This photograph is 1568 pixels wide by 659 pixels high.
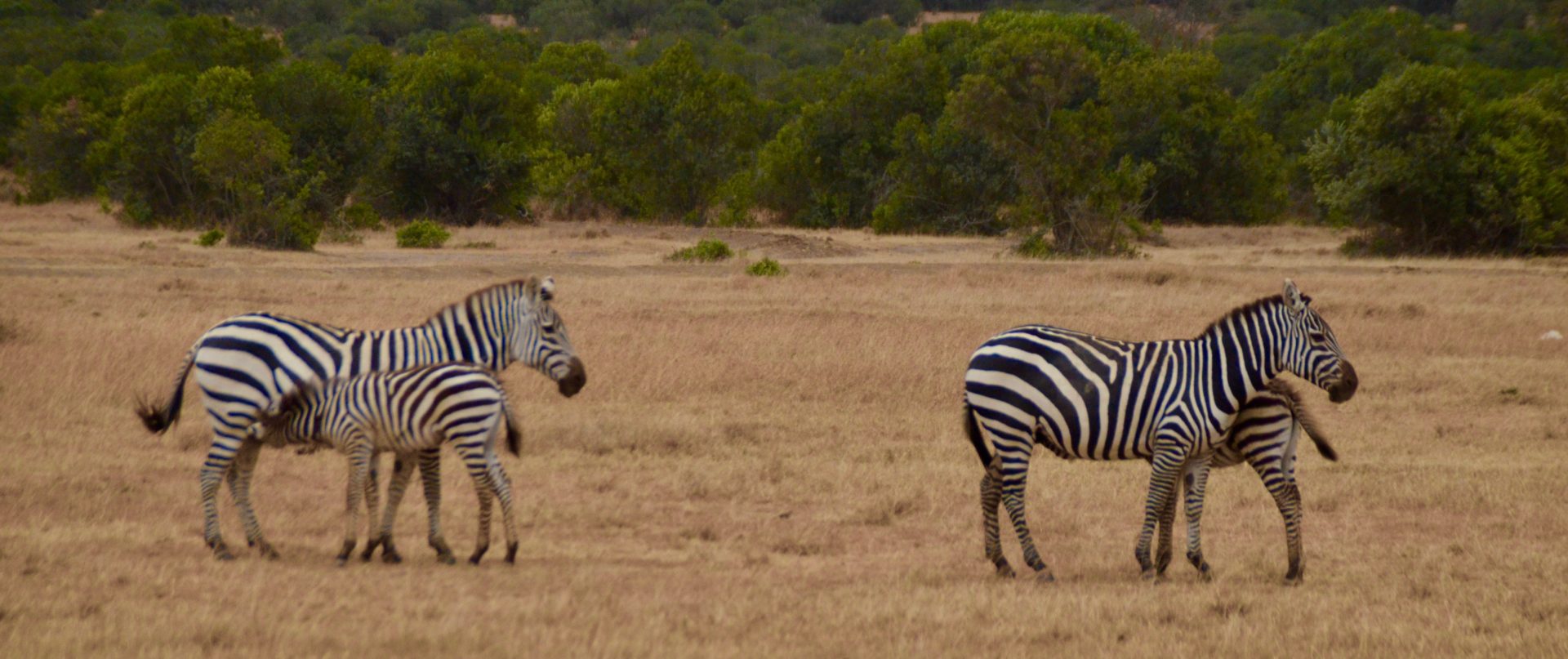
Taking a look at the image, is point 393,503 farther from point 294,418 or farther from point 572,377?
point 572,377

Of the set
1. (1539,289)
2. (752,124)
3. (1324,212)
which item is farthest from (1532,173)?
(752,124)

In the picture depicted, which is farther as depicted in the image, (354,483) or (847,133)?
(847,133)

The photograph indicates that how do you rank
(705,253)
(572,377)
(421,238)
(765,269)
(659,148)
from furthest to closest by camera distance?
(659,148) < (421,238) < (705,253) < (765,269) < (572,377)

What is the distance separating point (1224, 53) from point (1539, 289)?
171 feet

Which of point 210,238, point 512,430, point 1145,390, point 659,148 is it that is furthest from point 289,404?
point 659,148

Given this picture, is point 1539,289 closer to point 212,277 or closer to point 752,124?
point 212,277

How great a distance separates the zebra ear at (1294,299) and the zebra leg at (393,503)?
4.91 metres

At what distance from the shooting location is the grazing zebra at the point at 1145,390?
25.7 ft

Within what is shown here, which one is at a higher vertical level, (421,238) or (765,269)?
(765,269)

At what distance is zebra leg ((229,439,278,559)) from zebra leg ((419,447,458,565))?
0.90 m

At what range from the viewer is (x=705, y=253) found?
28594 millimetres

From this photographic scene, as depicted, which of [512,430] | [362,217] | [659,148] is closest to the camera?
[512,430]

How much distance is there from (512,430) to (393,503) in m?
0.81

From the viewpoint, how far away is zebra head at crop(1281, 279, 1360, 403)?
791 cm
